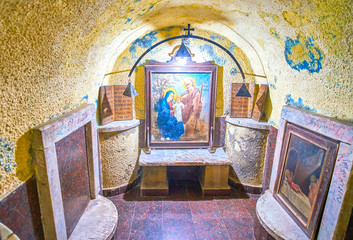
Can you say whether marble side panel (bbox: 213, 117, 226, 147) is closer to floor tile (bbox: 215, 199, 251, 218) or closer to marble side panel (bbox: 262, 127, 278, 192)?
marble side panel (bbox: 262, 127, 278, 192)

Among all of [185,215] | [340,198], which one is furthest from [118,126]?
[340,198]

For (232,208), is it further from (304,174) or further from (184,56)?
(184,56)

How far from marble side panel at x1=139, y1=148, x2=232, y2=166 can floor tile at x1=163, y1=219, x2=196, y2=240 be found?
93 cm

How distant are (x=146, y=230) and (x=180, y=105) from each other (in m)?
2.24

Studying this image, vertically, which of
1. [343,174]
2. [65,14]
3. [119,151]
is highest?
[65,14]

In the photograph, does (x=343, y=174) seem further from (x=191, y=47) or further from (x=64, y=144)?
(x=191, y=47)

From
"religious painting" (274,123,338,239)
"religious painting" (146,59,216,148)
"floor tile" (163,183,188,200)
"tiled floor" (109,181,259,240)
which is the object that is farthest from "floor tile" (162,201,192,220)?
"religious painting" (274,123,338,239)

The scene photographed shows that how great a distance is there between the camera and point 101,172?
394 cm

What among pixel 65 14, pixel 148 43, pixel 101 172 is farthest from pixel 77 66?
pixel 101 172

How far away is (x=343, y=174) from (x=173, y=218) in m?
2.47

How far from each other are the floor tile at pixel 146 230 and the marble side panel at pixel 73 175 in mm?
888

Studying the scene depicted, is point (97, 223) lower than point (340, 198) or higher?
lower

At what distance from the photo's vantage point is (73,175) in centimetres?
256

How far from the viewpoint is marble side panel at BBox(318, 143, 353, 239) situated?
2.00 m
